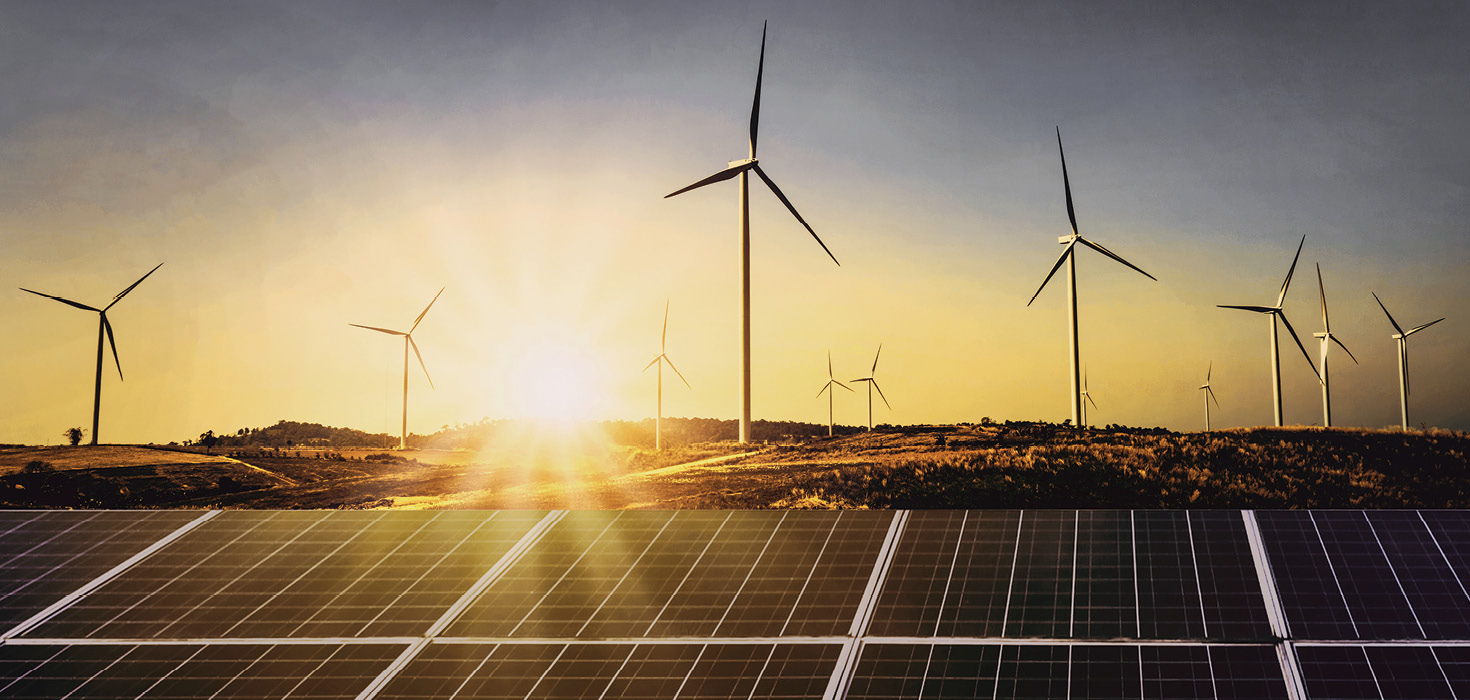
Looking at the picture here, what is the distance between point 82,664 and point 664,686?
10147 millimetres

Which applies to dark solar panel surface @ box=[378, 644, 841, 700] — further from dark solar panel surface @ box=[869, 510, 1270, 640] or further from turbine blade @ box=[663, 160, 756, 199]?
turbine blade @ box=[663, 160, 756, 199]

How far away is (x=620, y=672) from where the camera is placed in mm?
15695

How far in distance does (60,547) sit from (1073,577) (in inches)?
847

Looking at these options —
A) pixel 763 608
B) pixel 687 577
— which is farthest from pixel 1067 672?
pixel 687 577

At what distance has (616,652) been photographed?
53.6ft

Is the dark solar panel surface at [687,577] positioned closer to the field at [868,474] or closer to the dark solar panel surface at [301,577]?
the dark solar panel surface at [301,577]

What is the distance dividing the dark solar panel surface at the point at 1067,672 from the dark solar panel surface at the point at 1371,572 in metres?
1.69

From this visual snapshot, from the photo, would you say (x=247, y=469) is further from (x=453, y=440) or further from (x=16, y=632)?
(x=16, y=632)

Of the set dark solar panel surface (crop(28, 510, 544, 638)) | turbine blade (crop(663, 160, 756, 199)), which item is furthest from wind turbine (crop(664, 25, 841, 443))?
dark solar panel surface (crop(28, 510, 544, 638))

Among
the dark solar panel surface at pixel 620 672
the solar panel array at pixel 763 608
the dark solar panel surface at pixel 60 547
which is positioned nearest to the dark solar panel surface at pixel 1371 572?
the solar panel array at pixel 763 608

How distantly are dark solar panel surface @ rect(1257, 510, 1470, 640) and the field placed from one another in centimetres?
1602

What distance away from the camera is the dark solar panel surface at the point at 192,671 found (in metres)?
15.9

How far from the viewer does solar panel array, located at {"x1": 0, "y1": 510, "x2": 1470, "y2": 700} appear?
591 inches

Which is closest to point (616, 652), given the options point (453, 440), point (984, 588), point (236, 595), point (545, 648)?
point (545, 648)
